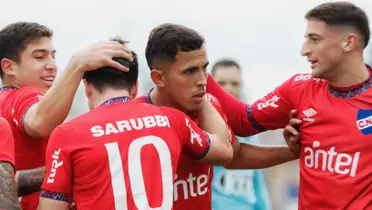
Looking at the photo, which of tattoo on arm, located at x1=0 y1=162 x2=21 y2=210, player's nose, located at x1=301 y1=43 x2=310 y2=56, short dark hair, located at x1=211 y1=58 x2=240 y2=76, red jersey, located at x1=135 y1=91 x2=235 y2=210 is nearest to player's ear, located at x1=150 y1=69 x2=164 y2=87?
red jersey, located at x1=135 y1=91 x2=235 y2=210

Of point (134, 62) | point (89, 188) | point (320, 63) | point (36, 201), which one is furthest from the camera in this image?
point (36, 201)

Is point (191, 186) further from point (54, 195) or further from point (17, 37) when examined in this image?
point (17, 37)

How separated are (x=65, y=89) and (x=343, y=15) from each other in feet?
5.83

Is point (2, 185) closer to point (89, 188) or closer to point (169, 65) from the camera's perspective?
point (89, 188)

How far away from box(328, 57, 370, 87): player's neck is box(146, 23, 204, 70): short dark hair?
0.85 m

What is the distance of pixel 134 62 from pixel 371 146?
4.91 feet

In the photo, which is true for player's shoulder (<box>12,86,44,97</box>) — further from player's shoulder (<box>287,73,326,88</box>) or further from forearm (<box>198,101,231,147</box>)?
player's shoulder (<box>287,73,326,88</box>)

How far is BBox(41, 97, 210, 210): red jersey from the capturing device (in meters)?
4.34

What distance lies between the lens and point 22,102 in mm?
5211

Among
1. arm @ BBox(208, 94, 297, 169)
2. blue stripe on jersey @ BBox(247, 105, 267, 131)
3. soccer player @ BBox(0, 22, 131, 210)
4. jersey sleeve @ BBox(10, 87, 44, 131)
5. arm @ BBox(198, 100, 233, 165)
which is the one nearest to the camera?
soccer player @ BBox(0, 22, 131, 210)

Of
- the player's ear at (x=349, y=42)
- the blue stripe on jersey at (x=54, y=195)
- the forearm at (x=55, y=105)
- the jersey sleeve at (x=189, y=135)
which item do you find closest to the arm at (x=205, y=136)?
the jersey sleeve at (x=189, y=135)

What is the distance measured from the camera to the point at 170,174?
4535 millimetres

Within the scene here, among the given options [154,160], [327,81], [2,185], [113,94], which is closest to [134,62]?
[113,94]

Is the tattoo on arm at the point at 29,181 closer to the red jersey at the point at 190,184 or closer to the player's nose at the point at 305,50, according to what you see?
the red jersey at the point at 190,184
